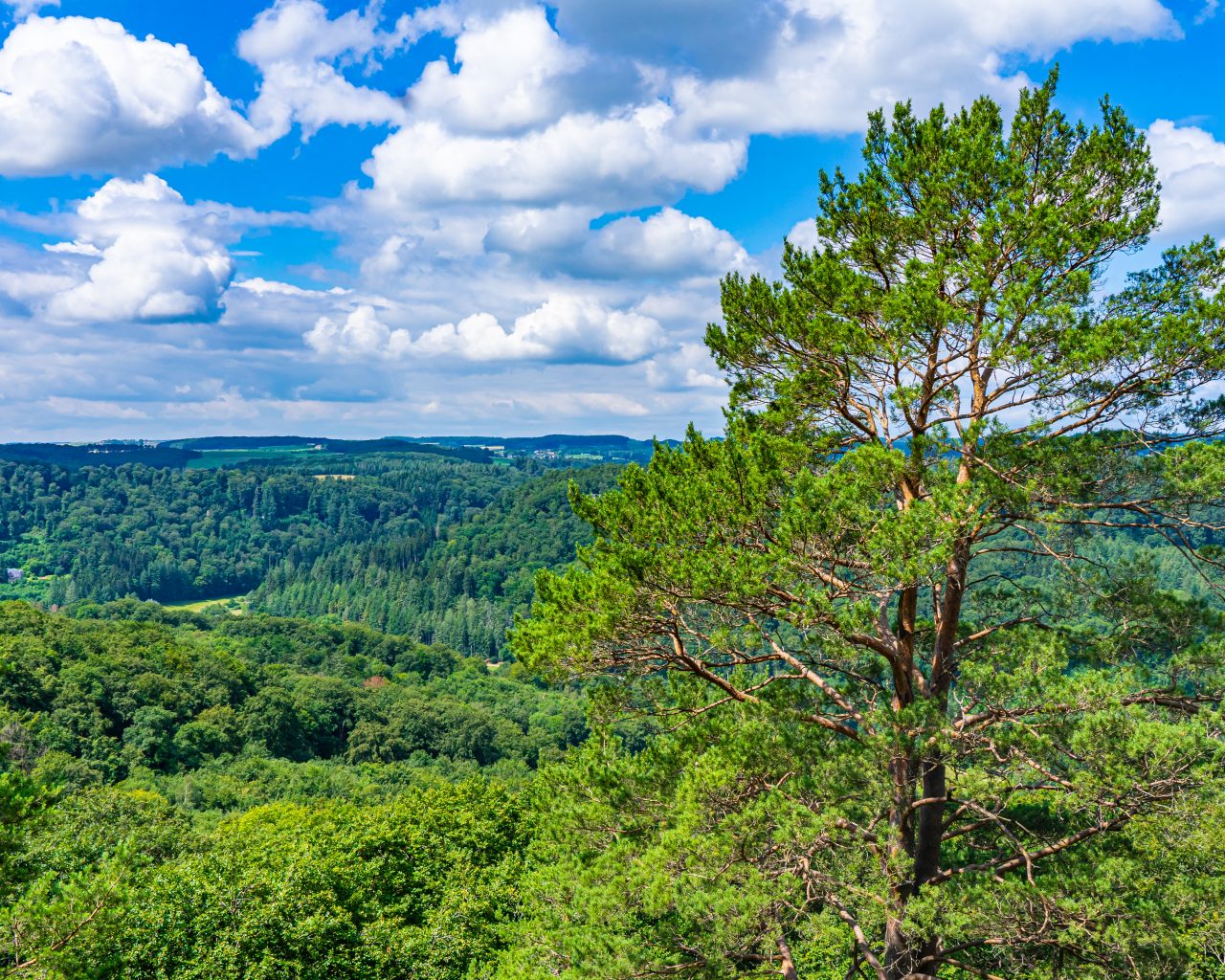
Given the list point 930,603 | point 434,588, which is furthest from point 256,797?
point 434,588

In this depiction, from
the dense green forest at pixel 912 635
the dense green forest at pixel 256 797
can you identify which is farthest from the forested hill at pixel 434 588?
the dense green forest at pixel 912 635

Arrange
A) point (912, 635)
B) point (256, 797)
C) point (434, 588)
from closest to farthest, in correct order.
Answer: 1. point (912, 635)
2. point (256, 797)
3. point (434, 588)

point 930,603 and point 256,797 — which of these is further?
point 256,797

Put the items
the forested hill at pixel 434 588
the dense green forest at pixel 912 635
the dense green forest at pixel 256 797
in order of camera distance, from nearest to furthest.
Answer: the dense green forest at pixel 912 635 → the dense green forest at pixel 256 797 → the forested hill at pixel 434 588

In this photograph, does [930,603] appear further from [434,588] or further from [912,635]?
[434,588]

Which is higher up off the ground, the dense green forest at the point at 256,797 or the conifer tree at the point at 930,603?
the conifer tree at the point at 930,603

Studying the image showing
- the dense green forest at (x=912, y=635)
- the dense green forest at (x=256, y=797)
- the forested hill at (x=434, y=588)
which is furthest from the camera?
the forested hill at (x=434, y=588)

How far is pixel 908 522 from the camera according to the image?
28.8 ft

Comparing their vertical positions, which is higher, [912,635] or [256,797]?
[912,635]

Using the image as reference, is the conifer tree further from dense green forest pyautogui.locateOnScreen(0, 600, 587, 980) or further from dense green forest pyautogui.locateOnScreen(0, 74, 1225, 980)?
dense green forest pyautogui.locateOnScreen(0, 600, 587, 980)


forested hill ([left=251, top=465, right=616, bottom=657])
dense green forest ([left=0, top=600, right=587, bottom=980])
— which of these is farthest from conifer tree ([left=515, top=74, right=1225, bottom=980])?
forested hill ([left=251, top=465, right=616, bottom=657])

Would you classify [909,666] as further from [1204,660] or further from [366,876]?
[366,876]

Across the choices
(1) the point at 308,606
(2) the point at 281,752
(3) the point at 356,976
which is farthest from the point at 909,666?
(1) the point at 308,606

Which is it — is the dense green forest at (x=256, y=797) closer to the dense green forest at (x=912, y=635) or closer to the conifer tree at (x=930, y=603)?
the dense green forest at (x=912, y=635)
